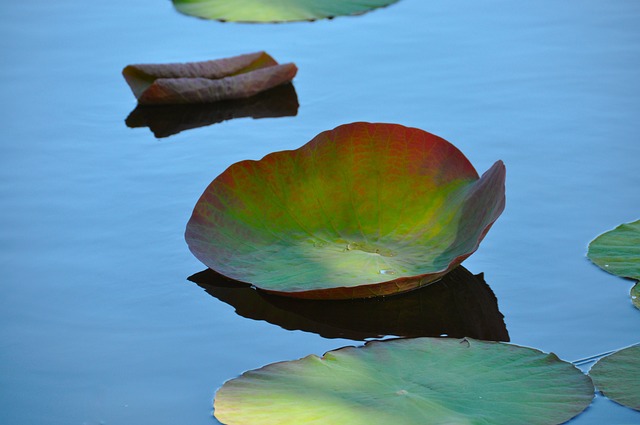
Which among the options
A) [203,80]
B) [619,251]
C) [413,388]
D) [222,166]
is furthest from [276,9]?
[413,388]

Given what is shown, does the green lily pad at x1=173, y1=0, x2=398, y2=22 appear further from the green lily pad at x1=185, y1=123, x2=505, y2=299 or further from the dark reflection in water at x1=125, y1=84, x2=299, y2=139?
the green lily pad at x1=185, y1=123, x2=505, y2=299

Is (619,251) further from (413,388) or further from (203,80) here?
(203,80)

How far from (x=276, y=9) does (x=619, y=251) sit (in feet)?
6.09

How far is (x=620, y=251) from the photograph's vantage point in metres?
1.86

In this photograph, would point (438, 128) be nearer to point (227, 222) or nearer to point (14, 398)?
point (227, 222)

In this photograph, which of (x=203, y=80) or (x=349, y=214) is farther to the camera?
(x=203, y=80)

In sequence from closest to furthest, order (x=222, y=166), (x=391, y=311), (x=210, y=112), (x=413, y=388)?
(x=413, y=388) → (x=391, y=311) → (x=222, y=166) → (x=210, y=112)

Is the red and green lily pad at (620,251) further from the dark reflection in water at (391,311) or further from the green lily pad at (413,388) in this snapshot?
the green lily pad at (413,388)

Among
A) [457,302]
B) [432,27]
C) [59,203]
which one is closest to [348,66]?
[432,27]

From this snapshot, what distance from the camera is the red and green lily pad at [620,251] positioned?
179 cm

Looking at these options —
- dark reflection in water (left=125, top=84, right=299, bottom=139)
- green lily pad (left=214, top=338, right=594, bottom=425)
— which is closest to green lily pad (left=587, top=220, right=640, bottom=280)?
green lily pad (left=214, top=338, right=594, bottom=425)

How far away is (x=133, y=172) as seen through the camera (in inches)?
90.8

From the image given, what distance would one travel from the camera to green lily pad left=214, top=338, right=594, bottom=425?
1382mm

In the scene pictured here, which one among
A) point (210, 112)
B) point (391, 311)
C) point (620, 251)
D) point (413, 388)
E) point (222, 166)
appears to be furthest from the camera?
point (210, 112)
